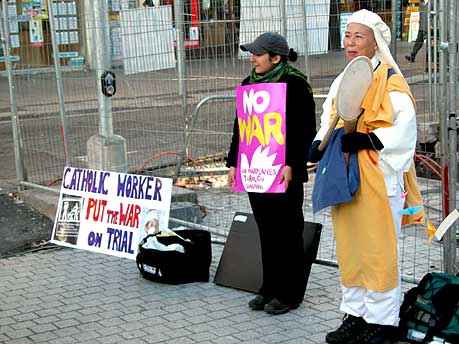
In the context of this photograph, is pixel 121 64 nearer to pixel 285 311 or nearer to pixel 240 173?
pixel 240 173

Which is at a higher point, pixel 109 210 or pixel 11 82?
pixel 11 82

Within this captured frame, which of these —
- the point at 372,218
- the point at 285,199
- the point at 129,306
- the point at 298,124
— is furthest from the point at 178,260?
the point at 372,218

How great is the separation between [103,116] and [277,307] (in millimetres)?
2664

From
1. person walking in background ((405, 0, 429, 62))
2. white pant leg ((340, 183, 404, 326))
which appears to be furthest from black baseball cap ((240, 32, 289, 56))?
person walking in background ((405, 0, 429, 62))

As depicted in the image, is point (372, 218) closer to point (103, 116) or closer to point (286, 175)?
point (286, 175)

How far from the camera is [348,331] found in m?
4.96

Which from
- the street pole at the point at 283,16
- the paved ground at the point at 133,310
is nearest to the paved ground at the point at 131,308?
the paved ground at the point at 133,310

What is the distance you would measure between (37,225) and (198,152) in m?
3.02

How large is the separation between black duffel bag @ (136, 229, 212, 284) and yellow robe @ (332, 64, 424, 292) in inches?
58.1

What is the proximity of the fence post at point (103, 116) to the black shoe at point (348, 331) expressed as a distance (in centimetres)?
303

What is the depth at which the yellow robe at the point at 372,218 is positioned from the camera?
468 centimetres

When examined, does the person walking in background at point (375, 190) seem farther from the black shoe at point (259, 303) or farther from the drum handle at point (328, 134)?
the black shoe at point (259, 303)

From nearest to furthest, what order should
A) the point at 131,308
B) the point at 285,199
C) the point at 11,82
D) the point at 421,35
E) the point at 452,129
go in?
the point at 452,129 < the point at 285,199 < the point at 131,308 < the point at 421,35 < the point at 11,82

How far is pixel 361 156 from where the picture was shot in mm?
4719
